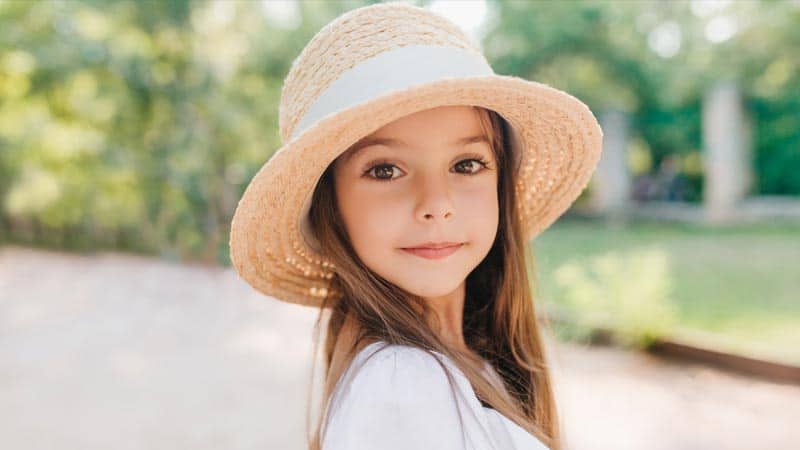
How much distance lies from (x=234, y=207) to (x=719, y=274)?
15.7ft

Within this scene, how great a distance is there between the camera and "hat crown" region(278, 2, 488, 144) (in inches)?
45.7

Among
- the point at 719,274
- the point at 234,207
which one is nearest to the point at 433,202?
the point at 234,207

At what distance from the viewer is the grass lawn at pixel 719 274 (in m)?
4.62

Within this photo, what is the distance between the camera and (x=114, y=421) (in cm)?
382

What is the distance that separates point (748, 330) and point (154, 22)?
746cm

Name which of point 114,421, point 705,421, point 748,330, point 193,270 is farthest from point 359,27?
point 193,270

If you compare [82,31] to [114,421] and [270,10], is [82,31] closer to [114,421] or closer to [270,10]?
[270,10]

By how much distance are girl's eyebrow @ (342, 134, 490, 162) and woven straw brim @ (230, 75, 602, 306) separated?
0.19 feet

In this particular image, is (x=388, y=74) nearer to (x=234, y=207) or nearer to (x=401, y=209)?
(x=401, y=209)

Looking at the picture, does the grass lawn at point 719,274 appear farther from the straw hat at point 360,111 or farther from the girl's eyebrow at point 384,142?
the girl's eyebrow at point 384,142

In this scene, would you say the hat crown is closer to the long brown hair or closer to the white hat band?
the white hat band

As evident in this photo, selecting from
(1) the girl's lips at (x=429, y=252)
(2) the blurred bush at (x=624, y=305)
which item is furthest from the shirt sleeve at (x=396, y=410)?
(2) the blurred bush at (x=624, y=305)

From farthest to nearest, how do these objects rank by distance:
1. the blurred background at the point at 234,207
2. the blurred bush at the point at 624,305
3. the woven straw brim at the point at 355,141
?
the blurred bush at the point at 624,305
the blurred background at the point at 234,207
the woven straw brim at the point at 355,141

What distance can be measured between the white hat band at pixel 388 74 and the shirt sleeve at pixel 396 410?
0.38 meters
